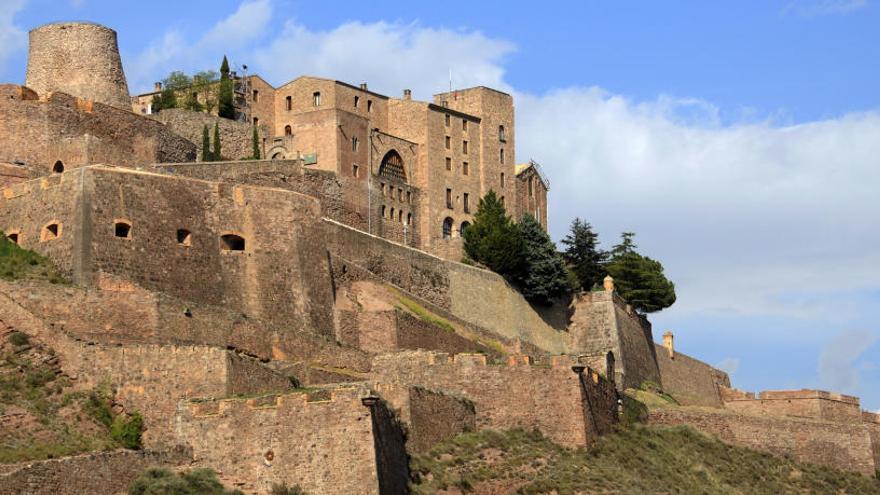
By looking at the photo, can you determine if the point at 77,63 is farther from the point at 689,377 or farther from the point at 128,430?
the point at 689,377

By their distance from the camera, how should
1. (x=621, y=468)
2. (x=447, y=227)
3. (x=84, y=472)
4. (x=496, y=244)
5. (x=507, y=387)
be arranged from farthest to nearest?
1. (x=447, y=227)
2. (x=496, y=244)
3. (x=621, y=468)
4. (x=507, y=387)
5. (x=84, y=472)

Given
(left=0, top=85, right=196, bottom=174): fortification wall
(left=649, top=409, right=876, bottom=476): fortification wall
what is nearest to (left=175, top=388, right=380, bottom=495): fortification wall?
(left=649, top=409, right=876, bottom=476): fortification wall

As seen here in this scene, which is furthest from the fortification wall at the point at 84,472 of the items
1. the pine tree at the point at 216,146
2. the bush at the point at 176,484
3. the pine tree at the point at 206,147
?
the pine tree at the point at 216,146

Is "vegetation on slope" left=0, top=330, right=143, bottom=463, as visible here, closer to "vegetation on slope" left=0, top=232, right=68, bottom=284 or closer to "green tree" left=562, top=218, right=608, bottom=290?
"vegetation on slope" left=0, top=232, right=68, bottom=284

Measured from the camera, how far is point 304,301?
52500 mm

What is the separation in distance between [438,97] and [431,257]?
16.4 meters

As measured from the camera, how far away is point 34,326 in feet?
141

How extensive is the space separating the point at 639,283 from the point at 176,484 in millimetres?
40694

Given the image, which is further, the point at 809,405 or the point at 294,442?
the point at 809,405

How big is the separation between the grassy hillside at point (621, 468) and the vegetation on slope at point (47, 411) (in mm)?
6636

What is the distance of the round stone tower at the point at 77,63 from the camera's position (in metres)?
62.3

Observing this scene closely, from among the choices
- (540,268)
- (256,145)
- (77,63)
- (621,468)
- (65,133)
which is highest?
(77,63)

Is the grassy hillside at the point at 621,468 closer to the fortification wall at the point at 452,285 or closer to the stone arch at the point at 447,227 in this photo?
the fortification wall at the point at 452,285

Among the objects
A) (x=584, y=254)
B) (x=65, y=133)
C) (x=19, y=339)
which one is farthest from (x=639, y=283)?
(x=19, y=339)
